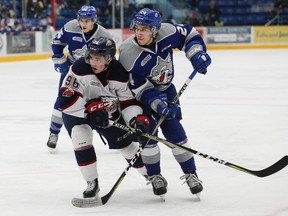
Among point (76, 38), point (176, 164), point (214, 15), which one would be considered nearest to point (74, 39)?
point (76, 38)

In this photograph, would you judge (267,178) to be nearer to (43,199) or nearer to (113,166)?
(113,166)

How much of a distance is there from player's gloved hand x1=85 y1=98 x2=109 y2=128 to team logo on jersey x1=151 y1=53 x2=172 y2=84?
0.34 meters

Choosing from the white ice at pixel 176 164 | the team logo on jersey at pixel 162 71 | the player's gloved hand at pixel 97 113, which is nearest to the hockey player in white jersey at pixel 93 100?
the player's gloved hand at pixel 97 113

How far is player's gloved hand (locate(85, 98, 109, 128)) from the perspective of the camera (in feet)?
10.2

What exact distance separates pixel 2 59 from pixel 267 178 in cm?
921

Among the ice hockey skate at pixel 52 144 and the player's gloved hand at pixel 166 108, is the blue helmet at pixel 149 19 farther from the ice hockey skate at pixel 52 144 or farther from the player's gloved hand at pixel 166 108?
the ice hockey skate at pixel 52 144

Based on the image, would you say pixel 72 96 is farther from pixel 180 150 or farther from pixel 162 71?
pixel 180 150

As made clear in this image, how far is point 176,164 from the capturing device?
4.25 m

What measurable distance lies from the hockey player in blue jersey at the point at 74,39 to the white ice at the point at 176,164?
0.20 metres

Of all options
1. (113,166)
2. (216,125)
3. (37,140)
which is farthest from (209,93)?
(113,166)

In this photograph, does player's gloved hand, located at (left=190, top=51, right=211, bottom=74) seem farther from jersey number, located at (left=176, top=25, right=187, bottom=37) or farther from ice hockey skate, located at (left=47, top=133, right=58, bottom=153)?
ice hockey skate, located at (left=47, top=133, right=58, bottom=153)

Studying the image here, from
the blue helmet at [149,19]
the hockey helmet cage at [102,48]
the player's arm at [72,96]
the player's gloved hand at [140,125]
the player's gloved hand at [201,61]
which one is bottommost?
the player's gloved hand at [140,125]

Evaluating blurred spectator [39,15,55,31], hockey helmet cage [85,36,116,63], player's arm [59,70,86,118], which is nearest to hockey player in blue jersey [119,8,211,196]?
hockey helmet cage [85,36,116,63]

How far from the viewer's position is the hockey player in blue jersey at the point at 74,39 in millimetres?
4562
